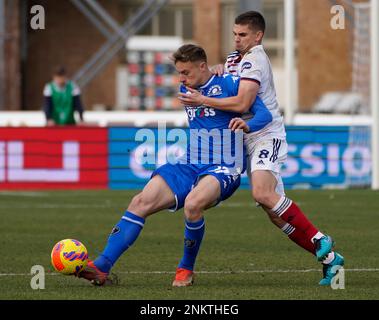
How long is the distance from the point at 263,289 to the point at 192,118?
143cm

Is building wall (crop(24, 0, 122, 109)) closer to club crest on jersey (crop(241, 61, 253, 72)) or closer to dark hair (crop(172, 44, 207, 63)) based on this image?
club crest on jersey (crop(241, 61, 253, 72))

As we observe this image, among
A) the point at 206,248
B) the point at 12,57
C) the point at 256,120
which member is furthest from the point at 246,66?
the point at 12,57

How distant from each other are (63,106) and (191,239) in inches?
509

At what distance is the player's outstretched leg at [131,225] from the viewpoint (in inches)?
362

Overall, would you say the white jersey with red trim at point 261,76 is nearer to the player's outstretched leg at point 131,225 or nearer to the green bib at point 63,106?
the player's outstretched leg at point 131,225

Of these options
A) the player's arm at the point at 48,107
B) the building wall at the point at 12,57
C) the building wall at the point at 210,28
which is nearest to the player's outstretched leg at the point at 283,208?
the player's arm at the point at 48,107

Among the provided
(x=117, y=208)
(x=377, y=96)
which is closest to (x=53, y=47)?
(x=377, y=96)

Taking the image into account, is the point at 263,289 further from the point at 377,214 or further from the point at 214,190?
the point at 377,214

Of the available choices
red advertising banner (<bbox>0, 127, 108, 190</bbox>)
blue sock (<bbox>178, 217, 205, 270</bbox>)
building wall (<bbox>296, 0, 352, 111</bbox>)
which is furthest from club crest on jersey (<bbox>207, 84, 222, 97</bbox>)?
building wall (<bbox>296, 0, 352, 111</bbox>)

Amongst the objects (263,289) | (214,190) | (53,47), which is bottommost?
(263,289)

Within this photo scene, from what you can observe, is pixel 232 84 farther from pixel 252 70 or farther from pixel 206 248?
pixel 206 248

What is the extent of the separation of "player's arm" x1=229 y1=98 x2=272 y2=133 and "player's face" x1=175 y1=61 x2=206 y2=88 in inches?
18.5

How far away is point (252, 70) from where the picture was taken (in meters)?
9.41

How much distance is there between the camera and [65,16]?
4672 centimetres
